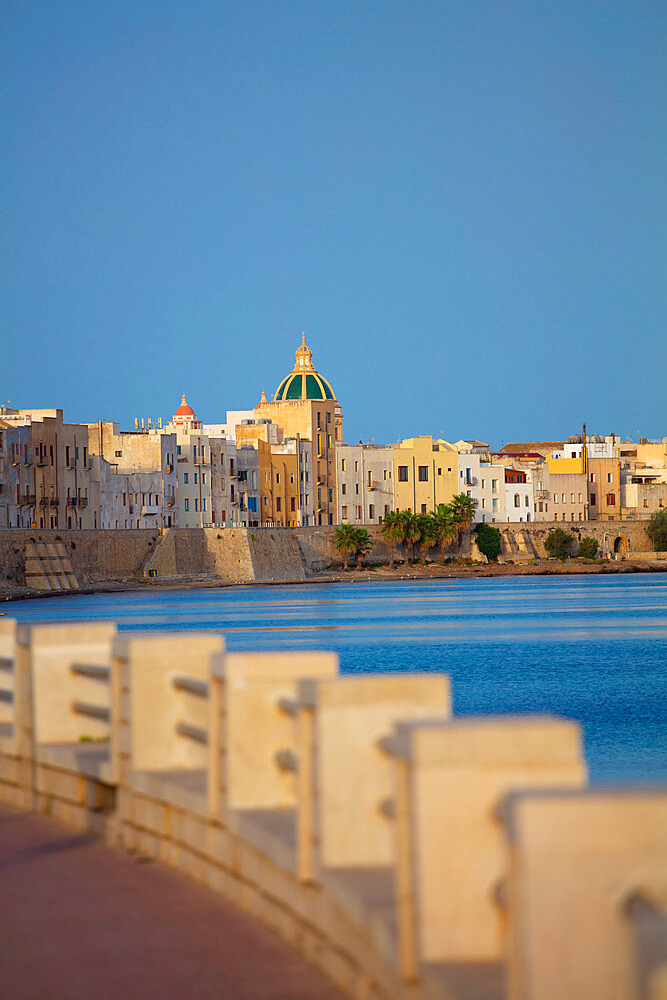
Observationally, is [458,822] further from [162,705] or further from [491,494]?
[491,494]

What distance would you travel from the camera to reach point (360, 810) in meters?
5.73

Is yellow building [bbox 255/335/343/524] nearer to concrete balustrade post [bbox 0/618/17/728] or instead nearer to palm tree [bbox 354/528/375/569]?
palm tree [bbox 354/528/375/569]

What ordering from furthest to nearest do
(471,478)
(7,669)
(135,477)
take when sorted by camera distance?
(471,478), (135,477), (7,669)

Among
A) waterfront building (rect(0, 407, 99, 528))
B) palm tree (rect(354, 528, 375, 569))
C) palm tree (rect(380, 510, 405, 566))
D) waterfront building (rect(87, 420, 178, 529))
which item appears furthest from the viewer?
palm tree (rect(380, 510, 405, 566))

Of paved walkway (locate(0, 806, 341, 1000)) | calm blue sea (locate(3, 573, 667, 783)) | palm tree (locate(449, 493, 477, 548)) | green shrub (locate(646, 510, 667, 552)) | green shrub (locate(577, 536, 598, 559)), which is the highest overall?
palm tree (locate(449, 493, 477, 548))

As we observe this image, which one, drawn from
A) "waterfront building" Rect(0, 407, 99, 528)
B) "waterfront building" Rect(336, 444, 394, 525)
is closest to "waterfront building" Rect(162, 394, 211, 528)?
"waterfront building" Rect(0, 407, 99, 528)

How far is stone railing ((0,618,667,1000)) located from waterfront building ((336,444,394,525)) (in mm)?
100659

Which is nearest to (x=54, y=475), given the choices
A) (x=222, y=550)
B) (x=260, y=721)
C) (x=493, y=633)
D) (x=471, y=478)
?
(x=222, y=550)

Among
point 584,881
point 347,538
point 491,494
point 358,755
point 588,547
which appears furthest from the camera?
point 588,547

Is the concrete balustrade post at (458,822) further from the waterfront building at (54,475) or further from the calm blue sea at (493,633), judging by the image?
the waterfront building at (54,475)

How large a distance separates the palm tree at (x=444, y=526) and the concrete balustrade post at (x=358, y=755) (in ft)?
337

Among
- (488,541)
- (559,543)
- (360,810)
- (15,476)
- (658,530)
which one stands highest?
(15,476)

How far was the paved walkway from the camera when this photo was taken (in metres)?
5.58

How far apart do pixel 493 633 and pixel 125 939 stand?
171ft
